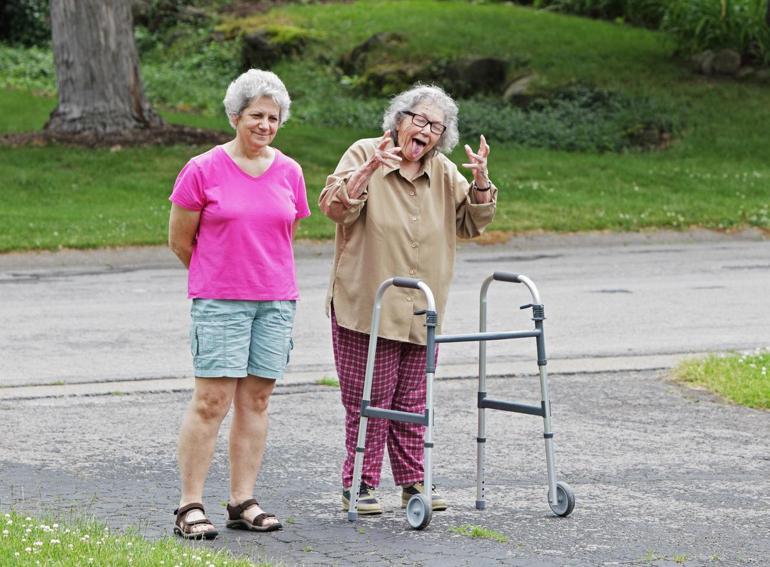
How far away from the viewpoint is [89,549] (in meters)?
5.13

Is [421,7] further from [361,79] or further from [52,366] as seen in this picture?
[52,366]

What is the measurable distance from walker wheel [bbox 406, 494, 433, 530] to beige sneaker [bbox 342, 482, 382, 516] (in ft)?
0.87

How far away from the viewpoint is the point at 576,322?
11562mm

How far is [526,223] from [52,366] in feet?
29.6

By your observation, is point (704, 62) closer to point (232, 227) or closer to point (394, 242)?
point (394, 242)

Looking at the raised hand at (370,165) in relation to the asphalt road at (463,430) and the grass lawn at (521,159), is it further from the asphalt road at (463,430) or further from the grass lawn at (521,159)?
the grass lawn at (521,159)

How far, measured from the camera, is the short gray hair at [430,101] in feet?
20.0

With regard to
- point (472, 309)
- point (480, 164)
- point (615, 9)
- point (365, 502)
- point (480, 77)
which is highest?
point (615, 9)

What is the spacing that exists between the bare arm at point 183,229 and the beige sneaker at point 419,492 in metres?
1.44

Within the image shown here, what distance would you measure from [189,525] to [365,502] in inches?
33.9

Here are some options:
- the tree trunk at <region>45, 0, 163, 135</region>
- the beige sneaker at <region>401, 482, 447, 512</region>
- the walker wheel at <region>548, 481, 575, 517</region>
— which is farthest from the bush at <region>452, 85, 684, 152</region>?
the walker wheel at <region>548, 481, 575, 517</region>

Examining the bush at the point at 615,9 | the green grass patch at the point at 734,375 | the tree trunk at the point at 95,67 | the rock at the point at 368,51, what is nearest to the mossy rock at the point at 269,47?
the rock at the point at 368,51

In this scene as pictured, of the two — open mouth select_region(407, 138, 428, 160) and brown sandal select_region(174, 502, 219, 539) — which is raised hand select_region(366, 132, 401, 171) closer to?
open mouth select_region(407, 138, 428, 160)

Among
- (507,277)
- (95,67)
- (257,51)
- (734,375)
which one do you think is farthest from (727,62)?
(507,277)
